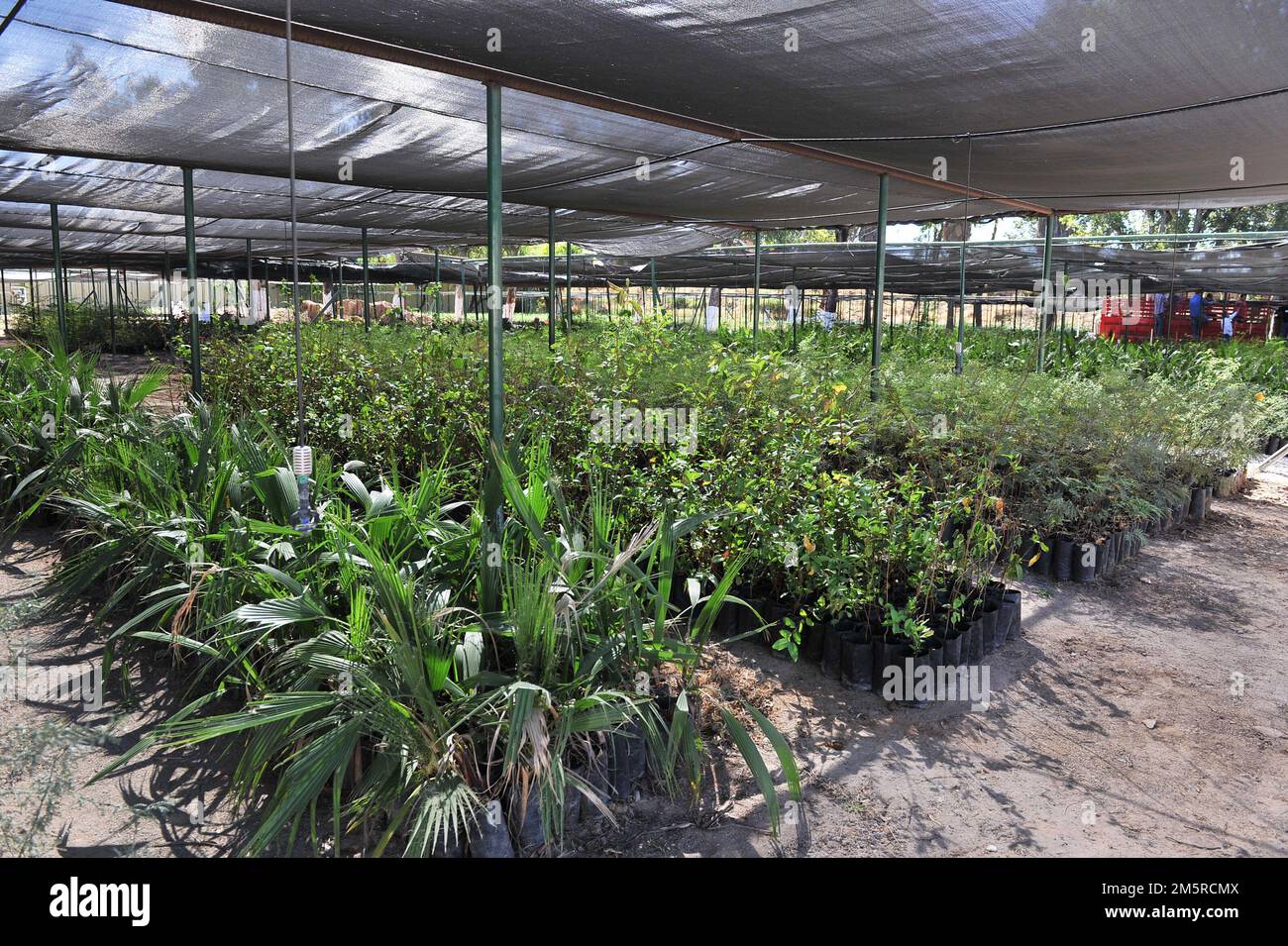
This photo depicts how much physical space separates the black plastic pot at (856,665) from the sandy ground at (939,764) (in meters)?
0.07

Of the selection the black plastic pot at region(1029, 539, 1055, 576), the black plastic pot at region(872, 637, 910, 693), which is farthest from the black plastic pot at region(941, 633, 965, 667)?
the black plastic pot at region(1029, 539, 1055, 576)

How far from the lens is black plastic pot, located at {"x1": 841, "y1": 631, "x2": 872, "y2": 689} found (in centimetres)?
361

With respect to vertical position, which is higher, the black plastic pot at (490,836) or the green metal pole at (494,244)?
the green metal pole at (494,244)

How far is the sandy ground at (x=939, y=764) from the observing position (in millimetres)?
2555

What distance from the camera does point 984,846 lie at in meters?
2.57

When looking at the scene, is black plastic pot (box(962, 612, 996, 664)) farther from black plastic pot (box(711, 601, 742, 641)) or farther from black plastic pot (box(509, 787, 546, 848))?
black plastic pot (box(509, 787, 546, 848))

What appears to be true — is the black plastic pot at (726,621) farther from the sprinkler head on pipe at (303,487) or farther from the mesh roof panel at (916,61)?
the mesh roof panel at (916,61)

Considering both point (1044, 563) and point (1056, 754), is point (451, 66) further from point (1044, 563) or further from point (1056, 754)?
point (1044, 563)

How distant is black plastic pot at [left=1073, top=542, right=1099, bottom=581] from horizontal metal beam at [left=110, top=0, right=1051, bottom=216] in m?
2.77

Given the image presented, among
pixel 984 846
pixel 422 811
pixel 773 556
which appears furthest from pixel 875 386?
pixel 422 811

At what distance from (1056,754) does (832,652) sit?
93 centimetres

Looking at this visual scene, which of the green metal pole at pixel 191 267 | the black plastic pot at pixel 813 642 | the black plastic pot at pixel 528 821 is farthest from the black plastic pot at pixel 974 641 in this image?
the green metal pole at pixel 191 267


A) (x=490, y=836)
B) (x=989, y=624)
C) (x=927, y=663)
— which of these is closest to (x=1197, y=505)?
(x=989, y=624)

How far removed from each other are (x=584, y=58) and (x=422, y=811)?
275 centimetres
